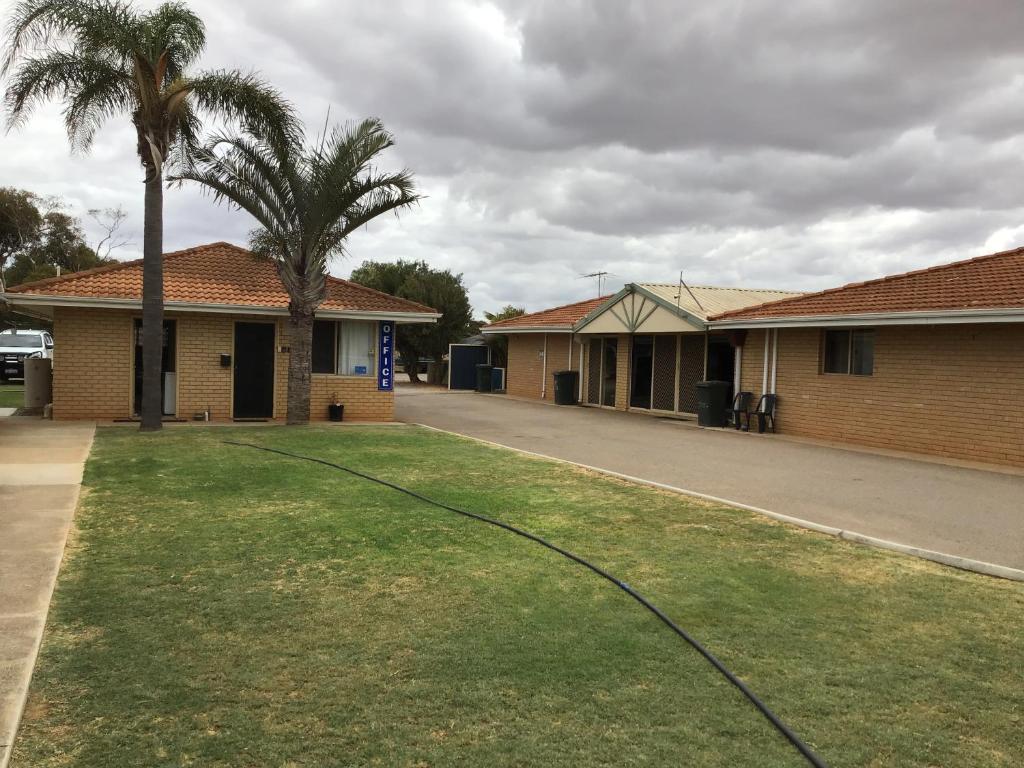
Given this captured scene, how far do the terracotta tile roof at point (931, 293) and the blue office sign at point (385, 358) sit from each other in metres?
8.18

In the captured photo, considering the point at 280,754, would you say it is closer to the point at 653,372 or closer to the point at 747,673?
the point at 747,673

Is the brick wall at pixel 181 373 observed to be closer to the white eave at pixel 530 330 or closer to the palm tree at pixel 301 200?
the palm tree at pixel 301 200

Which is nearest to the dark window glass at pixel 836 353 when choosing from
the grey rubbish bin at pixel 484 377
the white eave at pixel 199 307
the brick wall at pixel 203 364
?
the white eave at pixel 199 307

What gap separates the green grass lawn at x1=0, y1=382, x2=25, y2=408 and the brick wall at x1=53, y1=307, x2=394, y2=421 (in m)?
4.73

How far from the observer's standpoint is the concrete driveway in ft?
25.7

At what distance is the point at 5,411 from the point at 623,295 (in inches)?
619

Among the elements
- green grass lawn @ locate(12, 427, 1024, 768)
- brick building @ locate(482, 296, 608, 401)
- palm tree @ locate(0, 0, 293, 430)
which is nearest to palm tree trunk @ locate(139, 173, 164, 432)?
palm tree @ locate(0, 0, 293, 430)

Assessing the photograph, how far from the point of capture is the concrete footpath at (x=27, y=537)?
3.75 m

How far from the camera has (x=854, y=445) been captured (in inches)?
596

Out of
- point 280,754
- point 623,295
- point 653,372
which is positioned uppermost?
point 623,295

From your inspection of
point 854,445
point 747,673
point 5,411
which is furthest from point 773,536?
point 5,411

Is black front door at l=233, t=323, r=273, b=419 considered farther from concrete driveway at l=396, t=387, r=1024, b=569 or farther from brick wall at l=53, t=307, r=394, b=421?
concrete driveway at l=396, t=387, r=1024, b=569

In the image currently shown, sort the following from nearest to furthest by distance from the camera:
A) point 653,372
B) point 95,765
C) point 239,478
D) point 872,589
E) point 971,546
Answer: point 95,765
point 872,589
point 971,546
point 239,478
point 653,372

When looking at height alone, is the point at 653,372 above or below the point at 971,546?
above
